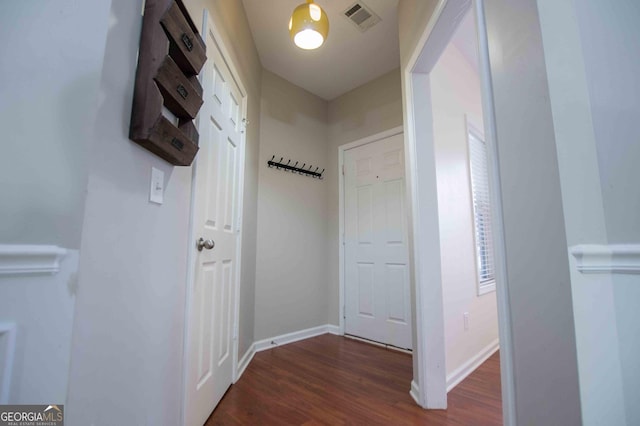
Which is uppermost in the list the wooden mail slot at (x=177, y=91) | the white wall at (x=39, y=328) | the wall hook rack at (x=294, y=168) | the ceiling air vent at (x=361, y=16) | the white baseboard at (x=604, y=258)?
the ceiling air vent at (x=361, y=16)

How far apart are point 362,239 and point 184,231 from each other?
6.89 feet

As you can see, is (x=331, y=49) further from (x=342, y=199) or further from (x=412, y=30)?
(x=342, y=199)

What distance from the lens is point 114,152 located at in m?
0.75

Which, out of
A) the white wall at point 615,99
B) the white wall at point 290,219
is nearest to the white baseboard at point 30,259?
the white wall at point 615,99

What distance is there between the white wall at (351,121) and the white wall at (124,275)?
2.16 m

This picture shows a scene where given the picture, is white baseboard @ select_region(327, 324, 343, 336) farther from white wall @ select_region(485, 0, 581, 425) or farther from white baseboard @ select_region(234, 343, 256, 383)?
white wall @ select_region(485, 0, 581, 425)

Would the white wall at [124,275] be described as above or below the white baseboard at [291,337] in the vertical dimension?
above

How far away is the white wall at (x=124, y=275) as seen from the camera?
677 mm

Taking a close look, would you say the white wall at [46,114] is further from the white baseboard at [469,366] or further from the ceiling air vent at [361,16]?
the white baseboard at [469,366]

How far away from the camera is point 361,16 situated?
222 centimetres

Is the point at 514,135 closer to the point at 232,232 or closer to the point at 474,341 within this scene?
the point at 232,232

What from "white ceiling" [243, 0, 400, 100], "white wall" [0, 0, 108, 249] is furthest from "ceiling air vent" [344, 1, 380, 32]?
"white wall" [0, 0, 108, 249]

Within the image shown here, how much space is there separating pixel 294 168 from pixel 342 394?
2120 millimetres

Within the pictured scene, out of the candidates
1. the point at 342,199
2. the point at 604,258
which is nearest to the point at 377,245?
the point at 342,199
